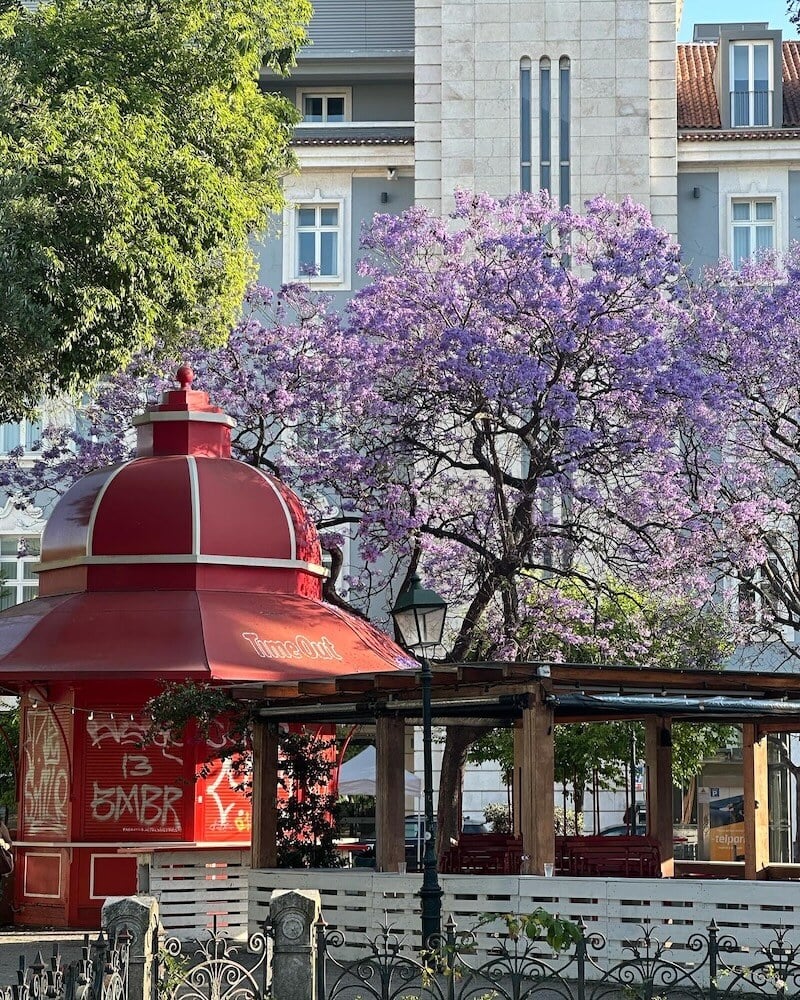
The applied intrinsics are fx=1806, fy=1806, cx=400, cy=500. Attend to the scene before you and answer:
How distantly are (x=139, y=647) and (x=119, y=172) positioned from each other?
18.6ft

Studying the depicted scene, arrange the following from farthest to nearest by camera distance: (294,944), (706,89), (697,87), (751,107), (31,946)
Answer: (697,87)
(706,89)
(751,107)
(31,946)
(294,944)

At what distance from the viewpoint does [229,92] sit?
22344 mm

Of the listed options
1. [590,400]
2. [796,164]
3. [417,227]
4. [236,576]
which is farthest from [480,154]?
[236,576]

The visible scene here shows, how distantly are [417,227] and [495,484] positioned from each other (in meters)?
4.71

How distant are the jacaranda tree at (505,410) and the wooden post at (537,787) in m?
6.97

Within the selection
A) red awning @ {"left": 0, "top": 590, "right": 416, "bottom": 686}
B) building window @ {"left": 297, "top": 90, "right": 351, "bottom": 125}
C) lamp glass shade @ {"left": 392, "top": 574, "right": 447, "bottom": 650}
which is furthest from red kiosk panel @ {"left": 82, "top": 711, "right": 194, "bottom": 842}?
building window @ {"left": 297, "top": 90, "right": 351, "bottom": 125}

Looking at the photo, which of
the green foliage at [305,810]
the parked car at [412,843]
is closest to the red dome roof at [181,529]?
the green foliage at [305,810]

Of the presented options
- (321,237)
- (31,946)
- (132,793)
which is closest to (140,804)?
(132,793)

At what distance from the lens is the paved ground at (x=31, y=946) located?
17750 millimetres

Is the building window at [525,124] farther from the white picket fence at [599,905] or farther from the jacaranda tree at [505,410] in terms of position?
the white picket fence at [599,905]

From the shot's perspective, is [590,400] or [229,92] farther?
[590,400]

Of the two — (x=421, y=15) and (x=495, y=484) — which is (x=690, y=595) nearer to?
(x=495, y=484)

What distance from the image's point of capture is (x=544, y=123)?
136ft

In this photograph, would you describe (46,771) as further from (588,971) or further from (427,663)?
(588,971)
